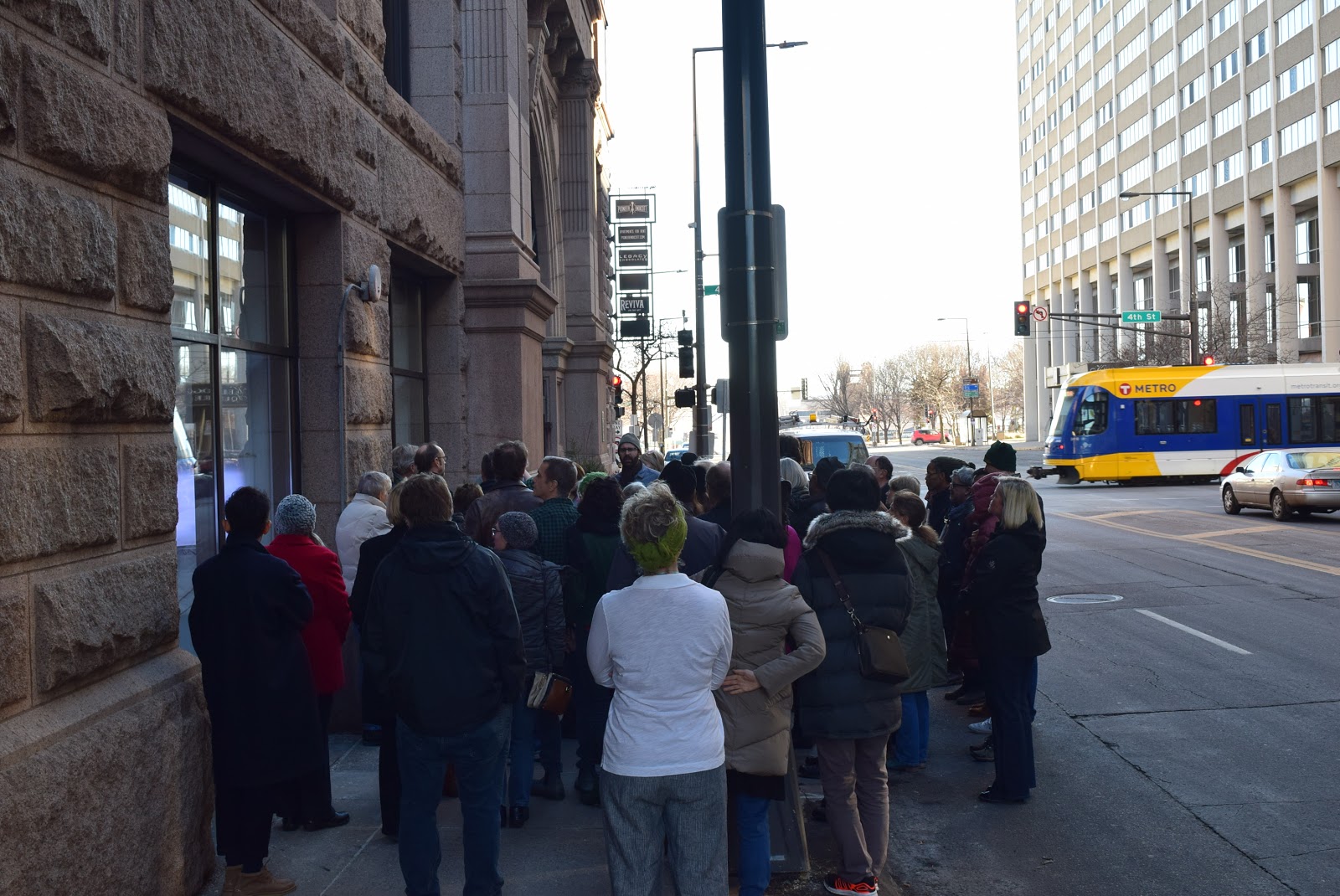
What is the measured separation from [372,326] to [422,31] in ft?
12.0

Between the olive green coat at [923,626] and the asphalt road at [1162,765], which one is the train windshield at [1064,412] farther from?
the olive green coat at [923,626]

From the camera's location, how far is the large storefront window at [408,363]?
36.8 ft

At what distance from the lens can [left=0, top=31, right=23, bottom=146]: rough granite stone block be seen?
4316 mm

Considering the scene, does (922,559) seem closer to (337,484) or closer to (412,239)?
(337,484)

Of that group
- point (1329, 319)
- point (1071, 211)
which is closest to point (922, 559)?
point (1329, 319)

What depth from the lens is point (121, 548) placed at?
515cm

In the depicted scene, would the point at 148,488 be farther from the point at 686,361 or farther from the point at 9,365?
the point at 686,361

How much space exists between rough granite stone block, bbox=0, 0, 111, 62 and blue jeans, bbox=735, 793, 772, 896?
13.2 ft

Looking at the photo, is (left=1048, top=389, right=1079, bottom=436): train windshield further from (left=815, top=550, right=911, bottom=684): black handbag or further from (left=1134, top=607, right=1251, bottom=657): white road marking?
(left=815, top=550, right=911, bottom=684): black handbag

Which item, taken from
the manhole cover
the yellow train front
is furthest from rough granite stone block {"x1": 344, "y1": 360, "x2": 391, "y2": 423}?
the yellow train front

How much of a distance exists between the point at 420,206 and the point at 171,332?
474 centimetres

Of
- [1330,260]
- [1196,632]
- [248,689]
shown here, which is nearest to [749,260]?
[248,689]

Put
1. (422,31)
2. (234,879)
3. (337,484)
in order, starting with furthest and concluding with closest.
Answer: (422,31), (337,484), (234,879)

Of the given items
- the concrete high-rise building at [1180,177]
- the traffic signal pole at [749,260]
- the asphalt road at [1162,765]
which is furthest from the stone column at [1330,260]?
the traffic signal pole at [749,260]
